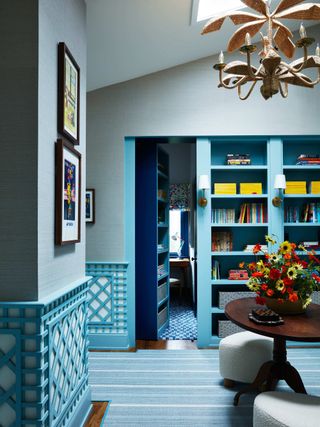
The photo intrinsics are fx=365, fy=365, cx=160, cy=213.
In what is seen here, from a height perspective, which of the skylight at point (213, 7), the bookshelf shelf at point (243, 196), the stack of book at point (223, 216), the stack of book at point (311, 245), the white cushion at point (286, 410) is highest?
the skylight at point (213, 7)

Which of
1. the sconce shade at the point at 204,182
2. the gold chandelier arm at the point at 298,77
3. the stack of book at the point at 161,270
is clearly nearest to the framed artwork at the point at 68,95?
the gold chandelier arm at the point at 298,77

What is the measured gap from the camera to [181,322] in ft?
16.3

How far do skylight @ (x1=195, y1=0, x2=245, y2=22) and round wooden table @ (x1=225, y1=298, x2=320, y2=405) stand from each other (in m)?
2.48

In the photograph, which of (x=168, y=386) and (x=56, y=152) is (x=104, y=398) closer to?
(x=168, y=386)

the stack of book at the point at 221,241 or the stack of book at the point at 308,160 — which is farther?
the stack of book at the point at 221,241

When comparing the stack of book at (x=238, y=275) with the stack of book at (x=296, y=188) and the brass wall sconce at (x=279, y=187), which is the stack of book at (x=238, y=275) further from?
the stack of book at (x=296, y=188)

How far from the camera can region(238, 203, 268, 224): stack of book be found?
13.3 feet

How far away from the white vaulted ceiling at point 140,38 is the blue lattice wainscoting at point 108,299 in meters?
1.97

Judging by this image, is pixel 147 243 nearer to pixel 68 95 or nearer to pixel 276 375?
pixel 276 375

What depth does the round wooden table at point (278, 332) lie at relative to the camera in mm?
2184

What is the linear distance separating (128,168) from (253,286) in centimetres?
200

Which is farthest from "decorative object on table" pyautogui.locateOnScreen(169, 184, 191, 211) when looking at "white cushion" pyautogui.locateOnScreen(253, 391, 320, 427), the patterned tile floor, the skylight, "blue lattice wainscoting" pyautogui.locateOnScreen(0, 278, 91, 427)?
→ "blue lattice wainscoting" pyautogui.locateOnScreen(0, 278, 91, 427)

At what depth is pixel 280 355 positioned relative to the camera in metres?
2.60

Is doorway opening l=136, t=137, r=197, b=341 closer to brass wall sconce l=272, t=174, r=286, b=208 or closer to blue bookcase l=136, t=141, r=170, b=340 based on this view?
→ blue bookcase l=136, t=141, r=170, b=340
